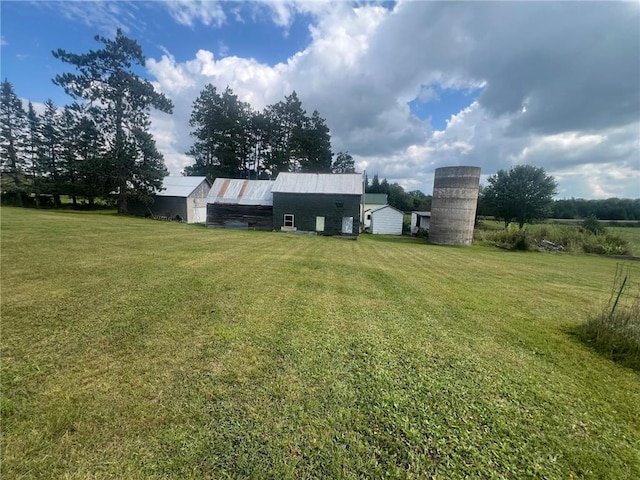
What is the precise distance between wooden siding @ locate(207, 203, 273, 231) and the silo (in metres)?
16.0

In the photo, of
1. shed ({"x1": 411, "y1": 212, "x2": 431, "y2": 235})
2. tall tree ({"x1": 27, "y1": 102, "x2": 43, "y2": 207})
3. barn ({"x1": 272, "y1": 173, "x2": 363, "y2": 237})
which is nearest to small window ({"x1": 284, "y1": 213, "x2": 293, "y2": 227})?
barn ({"x1": 272, "y1": 173, "x2": 363, "y2": 237})

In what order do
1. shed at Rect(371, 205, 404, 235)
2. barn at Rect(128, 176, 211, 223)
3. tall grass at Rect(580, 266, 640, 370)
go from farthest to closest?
shed at Rect(371, 205, 404, 235) < barn at Rect(128, 176, 211, 223) < tall grass at Rect(580, 266, 640, 370)

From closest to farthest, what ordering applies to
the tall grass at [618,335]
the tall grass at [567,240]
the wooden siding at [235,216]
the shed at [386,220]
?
1. the tall grass at [618,335]
2. the tall grass at [567,240]
3. the wooden siding at [235,216]
4. the shed at [386,220]

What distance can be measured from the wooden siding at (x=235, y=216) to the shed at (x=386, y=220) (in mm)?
15847

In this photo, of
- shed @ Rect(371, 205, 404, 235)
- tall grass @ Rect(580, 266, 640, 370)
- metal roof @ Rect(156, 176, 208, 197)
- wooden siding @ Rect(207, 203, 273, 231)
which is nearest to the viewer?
tall grass @ Rect(580, 266, 640, 370)

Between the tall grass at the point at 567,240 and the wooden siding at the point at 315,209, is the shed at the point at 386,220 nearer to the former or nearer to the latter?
the tall grass at the point at 567,240

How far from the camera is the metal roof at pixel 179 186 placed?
2909 centimetres

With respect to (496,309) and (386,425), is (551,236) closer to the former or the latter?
(496,309)

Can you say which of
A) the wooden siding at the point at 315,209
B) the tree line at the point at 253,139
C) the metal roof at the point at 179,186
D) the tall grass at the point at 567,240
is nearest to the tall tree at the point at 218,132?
the tree line at the point at 253,139

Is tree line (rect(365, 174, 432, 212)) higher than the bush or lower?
higher

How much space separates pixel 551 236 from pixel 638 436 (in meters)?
27.4

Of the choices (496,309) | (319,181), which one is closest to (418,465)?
(496,309)

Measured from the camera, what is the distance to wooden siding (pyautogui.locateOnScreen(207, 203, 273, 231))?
24.8 metres

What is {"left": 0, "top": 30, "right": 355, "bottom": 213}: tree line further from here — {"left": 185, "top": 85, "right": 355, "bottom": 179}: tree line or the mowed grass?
the mowed grass
